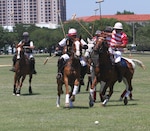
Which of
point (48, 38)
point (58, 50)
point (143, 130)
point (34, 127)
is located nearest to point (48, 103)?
point (58, 50)

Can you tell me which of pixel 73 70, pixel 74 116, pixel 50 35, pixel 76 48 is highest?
pixel 50 35

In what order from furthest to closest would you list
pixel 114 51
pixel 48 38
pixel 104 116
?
pixel 48 38
pixel 114 51
pixel 104 116

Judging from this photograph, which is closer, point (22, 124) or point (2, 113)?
point (22, 124)

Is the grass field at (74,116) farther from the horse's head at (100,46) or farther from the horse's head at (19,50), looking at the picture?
the horse's head at (19,50)

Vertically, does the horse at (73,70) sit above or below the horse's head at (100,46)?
below

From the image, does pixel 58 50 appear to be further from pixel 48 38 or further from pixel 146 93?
pixel 48 38

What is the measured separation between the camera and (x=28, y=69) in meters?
24.5

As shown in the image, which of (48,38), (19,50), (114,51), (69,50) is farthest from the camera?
(48,38)

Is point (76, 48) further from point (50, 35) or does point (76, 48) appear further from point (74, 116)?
point (50, 35)

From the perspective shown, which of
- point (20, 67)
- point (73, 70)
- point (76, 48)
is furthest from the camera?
point (20, 67)

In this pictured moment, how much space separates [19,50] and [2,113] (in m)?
7.75

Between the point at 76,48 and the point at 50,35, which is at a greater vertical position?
the point at 50,35

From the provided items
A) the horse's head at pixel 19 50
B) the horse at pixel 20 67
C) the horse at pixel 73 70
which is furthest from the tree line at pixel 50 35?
the horse at pixel 73 70

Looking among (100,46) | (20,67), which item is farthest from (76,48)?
(20,67)
